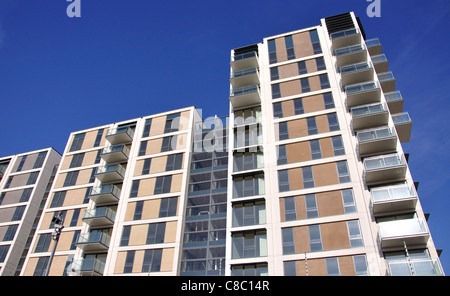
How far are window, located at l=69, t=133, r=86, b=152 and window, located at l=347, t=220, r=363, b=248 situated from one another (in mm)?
36378

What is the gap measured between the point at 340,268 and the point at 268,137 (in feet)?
44.7

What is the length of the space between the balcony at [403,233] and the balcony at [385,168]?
168 inches

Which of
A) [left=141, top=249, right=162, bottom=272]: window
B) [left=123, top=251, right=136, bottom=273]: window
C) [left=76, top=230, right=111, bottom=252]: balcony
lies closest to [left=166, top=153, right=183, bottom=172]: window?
[left=141, top=249, right=162, bottom=272]: window

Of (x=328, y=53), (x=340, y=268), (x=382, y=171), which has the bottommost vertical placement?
(x=340, y=268)

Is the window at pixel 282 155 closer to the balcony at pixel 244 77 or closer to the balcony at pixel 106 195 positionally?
the balcony at pixel 244 77

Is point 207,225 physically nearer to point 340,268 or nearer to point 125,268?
point 125,268

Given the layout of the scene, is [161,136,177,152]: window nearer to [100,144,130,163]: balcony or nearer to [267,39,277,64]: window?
[100,144,130,163]: balcony

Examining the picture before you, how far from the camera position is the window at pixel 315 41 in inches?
1511

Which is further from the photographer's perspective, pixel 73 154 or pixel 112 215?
pixel 73 154

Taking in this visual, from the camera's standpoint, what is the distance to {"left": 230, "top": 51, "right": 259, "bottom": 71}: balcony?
40.0 m

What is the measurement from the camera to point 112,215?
37625 mm

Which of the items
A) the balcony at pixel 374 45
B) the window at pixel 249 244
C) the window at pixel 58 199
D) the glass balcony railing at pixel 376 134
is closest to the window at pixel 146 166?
the window at pixel 58 199

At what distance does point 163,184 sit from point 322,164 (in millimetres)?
16895
